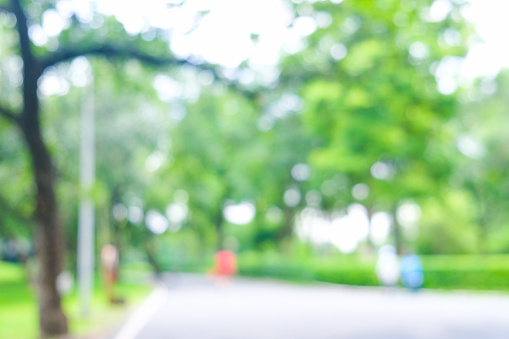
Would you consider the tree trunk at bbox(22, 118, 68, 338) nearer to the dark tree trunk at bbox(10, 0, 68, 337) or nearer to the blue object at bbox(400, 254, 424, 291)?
the dark tree trunk at bbox(10, 0, 68, 337)

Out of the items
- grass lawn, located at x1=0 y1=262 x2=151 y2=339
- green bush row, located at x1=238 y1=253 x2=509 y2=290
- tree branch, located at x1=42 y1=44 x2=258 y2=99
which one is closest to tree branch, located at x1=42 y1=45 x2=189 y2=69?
tree branch, located at x1=42 y1=44 x2=258 y2=99

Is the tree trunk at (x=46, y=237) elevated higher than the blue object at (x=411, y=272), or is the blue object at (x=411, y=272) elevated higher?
the tree trunk at (x=46, y=237)

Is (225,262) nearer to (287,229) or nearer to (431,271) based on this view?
(431,271)

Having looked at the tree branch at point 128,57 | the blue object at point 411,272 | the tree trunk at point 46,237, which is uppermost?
the tree branch at point 128,57

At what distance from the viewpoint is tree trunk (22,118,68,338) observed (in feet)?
38.2

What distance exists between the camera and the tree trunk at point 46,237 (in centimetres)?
1165

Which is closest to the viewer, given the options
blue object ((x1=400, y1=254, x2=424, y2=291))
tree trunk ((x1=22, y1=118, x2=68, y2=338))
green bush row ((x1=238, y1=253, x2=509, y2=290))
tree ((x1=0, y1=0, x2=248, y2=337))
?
tree ((x1=0, y1=0, x2=248, y2=337))

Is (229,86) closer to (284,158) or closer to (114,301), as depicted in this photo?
(114,301)

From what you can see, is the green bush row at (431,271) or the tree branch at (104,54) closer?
the tree branch at (104,54)

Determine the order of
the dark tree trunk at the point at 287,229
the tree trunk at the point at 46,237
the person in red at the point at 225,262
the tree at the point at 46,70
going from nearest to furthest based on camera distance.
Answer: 1. the tree at the point at 46,70
2. the tree trunk at the point at 46,237
3. the person in red at the point at 225,262
4. the dark tree trunk at the point at 287,229

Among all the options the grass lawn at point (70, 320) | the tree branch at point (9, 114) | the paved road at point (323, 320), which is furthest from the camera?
the grass lawn at point (70, 320)

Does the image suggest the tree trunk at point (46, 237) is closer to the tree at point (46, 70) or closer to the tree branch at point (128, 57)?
the tree at point (46, 70)

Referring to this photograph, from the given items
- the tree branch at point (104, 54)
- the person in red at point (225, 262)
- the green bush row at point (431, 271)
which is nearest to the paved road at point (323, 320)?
the tree branch at point (104, 54)

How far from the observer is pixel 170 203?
36844 millimetres
